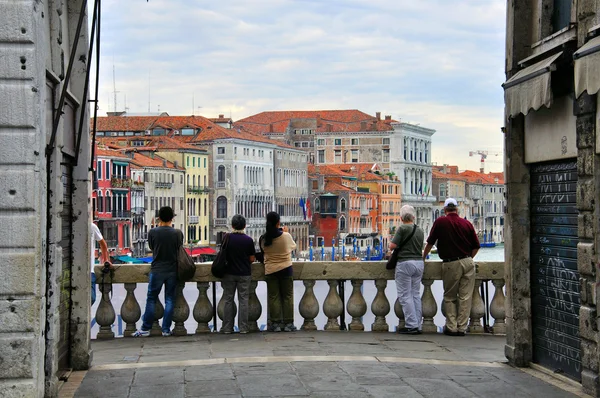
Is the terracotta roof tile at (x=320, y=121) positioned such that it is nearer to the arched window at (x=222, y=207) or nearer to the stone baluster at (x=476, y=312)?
the arched window at (x=222, y=207)

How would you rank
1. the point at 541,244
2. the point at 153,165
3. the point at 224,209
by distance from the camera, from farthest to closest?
the point at 224,209 → the point at 153,165 → the point at 541,244

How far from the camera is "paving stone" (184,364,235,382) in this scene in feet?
27.7

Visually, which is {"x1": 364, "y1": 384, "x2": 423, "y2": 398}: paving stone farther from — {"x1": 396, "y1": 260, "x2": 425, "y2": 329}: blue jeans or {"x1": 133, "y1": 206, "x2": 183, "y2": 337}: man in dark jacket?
{"x1": 133, "y1": 206, "x2": 183, "y2": 337}: man in dark jacket

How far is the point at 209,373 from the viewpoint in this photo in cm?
867

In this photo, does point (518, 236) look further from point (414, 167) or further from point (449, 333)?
point (414, 167)

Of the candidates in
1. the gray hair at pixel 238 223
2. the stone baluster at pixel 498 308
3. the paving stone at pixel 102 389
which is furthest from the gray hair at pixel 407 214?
the paving stone at pixel 102 389

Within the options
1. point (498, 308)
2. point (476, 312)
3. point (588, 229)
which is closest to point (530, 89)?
point (588, 229)

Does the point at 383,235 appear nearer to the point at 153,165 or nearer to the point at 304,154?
the point at 304,154

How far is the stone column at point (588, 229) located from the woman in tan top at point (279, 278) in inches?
174

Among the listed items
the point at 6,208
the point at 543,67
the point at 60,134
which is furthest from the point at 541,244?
the point at 6,208

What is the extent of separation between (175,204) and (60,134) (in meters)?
102

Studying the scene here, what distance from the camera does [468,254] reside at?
11875mm

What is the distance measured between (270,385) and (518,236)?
246 centimetres

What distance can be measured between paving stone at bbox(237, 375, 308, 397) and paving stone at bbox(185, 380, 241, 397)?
2.3 inches
